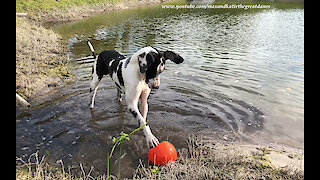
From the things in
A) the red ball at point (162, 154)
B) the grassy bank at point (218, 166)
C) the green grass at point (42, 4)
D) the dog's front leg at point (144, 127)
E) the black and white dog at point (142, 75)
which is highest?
the green grass at point (42, 4)

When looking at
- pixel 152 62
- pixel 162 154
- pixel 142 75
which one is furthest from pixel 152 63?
pixel 162 154

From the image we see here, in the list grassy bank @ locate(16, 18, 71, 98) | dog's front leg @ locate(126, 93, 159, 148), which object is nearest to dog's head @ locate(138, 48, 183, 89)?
dog's front leg @ locate(126, 93, 159, 148)

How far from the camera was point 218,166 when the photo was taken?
3246 millimetres

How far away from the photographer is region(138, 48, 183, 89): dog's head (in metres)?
3.58

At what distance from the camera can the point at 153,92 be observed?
6.77m

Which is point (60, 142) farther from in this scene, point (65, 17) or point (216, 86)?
point (65, 17)

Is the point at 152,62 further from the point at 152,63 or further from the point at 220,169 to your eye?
the point at 220,169

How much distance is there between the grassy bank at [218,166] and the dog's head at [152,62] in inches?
54.0

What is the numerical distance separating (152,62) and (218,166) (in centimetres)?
188

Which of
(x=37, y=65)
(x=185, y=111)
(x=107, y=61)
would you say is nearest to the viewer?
(x=107, y=61)

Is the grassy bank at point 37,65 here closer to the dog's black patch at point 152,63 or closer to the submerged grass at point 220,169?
the dog's black patch at point 152,63

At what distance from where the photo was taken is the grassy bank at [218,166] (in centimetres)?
304

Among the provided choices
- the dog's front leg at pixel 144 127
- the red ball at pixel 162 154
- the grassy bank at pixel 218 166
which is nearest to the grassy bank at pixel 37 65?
the grassy bank at pixel 218 166

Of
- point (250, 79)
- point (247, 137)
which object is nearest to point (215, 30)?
point (250, 79)
